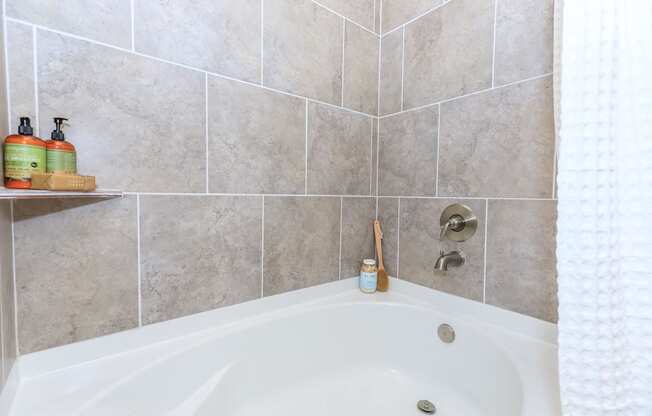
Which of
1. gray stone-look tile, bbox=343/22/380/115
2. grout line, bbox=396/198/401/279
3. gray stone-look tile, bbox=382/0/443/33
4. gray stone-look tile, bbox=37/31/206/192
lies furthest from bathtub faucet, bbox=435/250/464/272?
gray stone-look tile, bbox=382/0/443/33

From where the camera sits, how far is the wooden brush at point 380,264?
4.28ft

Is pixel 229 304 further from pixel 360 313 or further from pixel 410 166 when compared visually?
pixel 410 166

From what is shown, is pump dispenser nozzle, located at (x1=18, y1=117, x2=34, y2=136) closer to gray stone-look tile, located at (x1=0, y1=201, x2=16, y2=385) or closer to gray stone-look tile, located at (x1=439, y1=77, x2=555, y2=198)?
gray stone-look tile, located at (x1=0, y1=201, x2=16, y2=385)

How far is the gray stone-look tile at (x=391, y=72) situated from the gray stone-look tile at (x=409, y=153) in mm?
58

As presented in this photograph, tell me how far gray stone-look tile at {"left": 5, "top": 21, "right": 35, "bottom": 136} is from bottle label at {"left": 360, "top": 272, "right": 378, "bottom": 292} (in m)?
1.13

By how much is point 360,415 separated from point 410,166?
0.94 m

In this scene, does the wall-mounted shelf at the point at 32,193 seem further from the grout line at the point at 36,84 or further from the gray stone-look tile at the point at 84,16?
the gray stone-look tile at the point at 84,16

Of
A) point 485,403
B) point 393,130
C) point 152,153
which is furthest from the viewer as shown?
point 393,130

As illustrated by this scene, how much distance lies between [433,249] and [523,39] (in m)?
0.75

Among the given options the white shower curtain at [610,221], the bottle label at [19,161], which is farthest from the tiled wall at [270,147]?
the white shower curtain at [610,221]

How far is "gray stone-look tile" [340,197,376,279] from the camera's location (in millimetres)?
1267

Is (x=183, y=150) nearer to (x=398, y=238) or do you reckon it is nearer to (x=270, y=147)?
(x=270, y=147)

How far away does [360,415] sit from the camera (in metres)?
1.01

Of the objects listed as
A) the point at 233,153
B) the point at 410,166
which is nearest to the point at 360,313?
the point at 410,166
